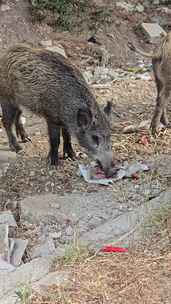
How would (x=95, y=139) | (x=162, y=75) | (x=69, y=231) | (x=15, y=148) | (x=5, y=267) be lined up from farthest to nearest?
1. (x=162, y=75)
2. (x=15, y=148)
3. (x=95, y=139)
4. (x=69, y=231)
5. (x=5, y=267)

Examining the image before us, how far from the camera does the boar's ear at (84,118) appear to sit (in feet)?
21.5

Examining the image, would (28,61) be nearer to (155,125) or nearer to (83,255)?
(155,125)

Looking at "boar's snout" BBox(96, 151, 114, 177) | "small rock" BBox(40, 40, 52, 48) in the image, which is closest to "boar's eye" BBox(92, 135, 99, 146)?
"boar's snout" BBox(96, 151, 114, 177)

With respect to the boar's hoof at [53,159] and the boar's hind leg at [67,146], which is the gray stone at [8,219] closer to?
the boar's hoof at [53,159]

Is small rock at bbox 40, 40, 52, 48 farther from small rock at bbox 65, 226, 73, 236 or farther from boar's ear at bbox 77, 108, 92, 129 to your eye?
small rock at bbox 65, 226, 73, 236

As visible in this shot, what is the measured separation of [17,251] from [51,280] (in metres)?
0.68

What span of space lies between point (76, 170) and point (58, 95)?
80 centimetres

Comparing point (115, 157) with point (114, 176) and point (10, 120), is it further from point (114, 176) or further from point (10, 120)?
point (10, 120)

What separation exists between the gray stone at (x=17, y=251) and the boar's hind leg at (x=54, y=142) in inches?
69.8

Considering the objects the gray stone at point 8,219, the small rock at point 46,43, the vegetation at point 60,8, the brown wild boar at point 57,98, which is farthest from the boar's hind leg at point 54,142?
the vegetation at point 60,8

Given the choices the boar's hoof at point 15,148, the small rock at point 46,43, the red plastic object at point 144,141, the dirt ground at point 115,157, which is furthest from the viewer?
the small rock at point 46,43

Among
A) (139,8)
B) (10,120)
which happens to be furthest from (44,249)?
(139,8)

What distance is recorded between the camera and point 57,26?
38.0 feet

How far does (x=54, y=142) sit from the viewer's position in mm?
6879
